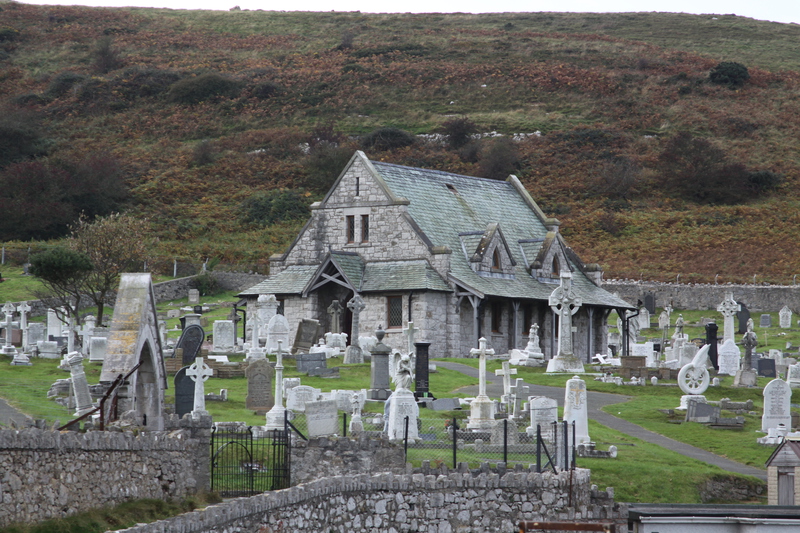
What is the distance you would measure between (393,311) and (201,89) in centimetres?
8391

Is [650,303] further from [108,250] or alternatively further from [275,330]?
[275,330]

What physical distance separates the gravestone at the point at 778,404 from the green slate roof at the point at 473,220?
18.7 m

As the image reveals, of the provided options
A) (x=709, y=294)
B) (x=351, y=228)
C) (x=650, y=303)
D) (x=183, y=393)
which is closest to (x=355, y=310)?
(x=351, y=228)

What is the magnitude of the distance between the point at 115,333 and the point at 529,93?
107805mm

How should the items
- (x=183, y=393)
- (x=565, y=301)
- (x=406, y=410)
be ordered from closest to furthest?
(x=406, y=410), (x=183, y=393), (x=565, y=301)

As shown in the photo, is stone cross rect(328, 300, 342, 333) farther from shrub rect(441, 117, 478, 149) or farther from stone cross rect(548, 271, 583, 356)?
shrub rect(441, 117, 478, 149)

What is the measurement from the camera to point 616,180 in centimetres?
9725

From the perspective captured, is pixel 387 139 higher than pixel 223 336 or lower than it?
higher

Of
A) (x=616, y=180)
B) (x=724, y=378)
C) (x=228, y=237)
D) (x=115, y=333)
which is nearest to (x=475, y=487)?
(x=115, y=333)

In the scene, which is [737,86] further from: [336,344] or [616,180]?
[336,344]

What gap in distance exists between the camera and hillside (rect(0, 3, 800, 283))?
85.1 metres

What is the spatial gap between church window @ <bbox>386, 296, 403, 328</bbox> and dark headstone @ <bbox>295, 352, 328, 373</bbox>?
10932 millimetres

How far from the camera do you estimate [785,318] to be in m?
59.4

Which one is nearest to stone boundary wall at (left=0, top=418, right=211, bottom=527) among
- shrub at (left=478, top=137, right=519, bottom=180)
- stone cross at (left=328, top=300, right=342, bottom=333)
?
stone cross at (left=328, top=300, right=342, bottom=333)
